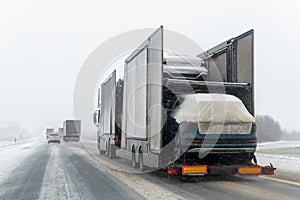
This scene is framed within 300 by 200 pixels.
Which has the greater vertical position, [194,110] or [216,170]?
[194,110]

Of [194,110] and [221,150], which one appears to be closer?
[221,150]

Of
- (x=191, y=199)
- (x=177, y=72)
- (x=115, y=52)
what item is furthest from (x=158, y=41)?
(x=115, y=52)

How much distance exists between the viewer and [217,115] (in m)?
10.4

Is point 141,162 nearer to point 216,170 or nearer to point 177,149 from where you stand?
point 177,149

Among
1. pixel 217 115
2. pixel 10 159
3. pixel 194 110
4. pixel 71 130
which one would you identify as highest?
pixel 194 110

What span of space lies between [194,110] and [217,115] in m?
0.60

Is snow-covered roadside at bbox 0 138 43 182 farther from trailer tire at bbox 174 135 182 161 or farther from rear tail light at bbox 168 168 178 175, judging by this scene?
trailer tire at bbox 174 135 182 161

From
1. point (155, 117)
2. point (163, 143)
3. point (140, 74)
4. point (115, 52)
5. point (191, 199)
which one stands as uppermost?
point (115, 52)

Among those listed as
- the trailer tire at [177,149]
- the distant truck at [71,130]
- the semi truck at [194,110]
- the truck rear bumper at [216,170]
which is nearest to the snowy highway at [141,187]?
the truck rear bumper at [216,170]

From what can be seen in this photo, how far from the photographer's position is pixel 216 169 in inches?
403

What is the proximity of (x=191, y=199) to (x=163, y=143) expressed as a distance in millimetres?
2754

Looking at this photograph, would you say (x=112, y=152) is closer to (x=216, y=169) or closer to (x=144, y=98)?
(x=144, y=98)

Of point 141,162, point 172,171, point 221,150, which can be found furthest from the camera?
point 141,162

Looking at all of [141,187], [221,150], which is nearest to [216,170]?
[221,150]
